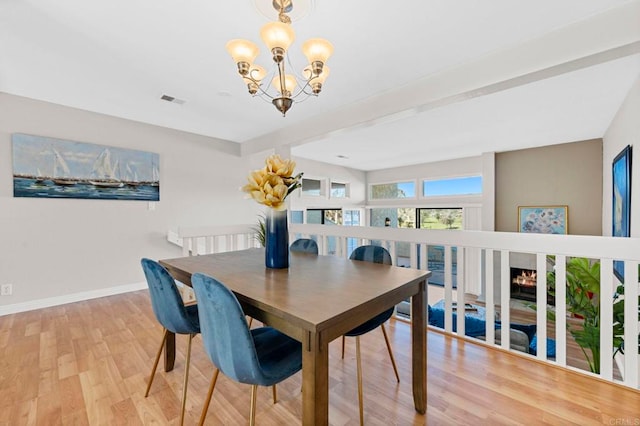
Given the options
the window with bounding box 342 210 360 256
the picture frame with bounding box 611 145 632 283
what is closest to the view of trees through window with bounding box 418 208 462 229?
the window with bounding box 342 210 360 256

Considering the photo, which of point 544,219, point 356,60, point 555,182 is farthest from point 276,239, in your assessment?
point 555,182

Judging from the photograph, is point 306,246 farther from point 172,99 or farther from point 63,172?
point 63,172

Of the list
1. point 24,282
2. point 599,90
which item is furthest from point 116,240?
point 599,90

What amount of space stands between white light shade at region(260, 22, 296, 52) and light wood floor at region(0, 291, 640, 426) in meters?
2.04

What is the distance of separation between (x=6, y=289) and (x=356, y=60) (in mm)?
4308

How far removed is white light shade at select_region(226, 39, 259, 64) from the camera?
1.62 metres

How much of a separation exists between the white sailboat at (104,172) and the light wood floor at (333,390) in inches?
74.7

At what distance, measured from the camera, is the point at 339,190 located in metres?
7.19

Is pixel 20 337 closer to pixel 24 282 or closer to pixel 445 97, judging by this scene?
pixel 24 282

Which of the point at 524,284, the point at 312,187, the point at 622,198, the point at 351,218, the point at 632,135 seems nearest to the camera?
the point at 632,135

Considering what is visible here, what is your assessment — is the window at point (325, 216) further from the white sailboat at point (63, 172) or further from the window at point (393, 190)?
the white sailboat at point (63, 172)

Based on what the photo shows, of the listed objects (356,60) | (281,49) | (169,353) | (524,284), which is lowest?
(524,284)

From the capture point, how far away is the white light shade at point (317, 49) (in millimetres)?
1576

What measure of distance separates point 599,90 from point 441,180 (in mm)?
3745
